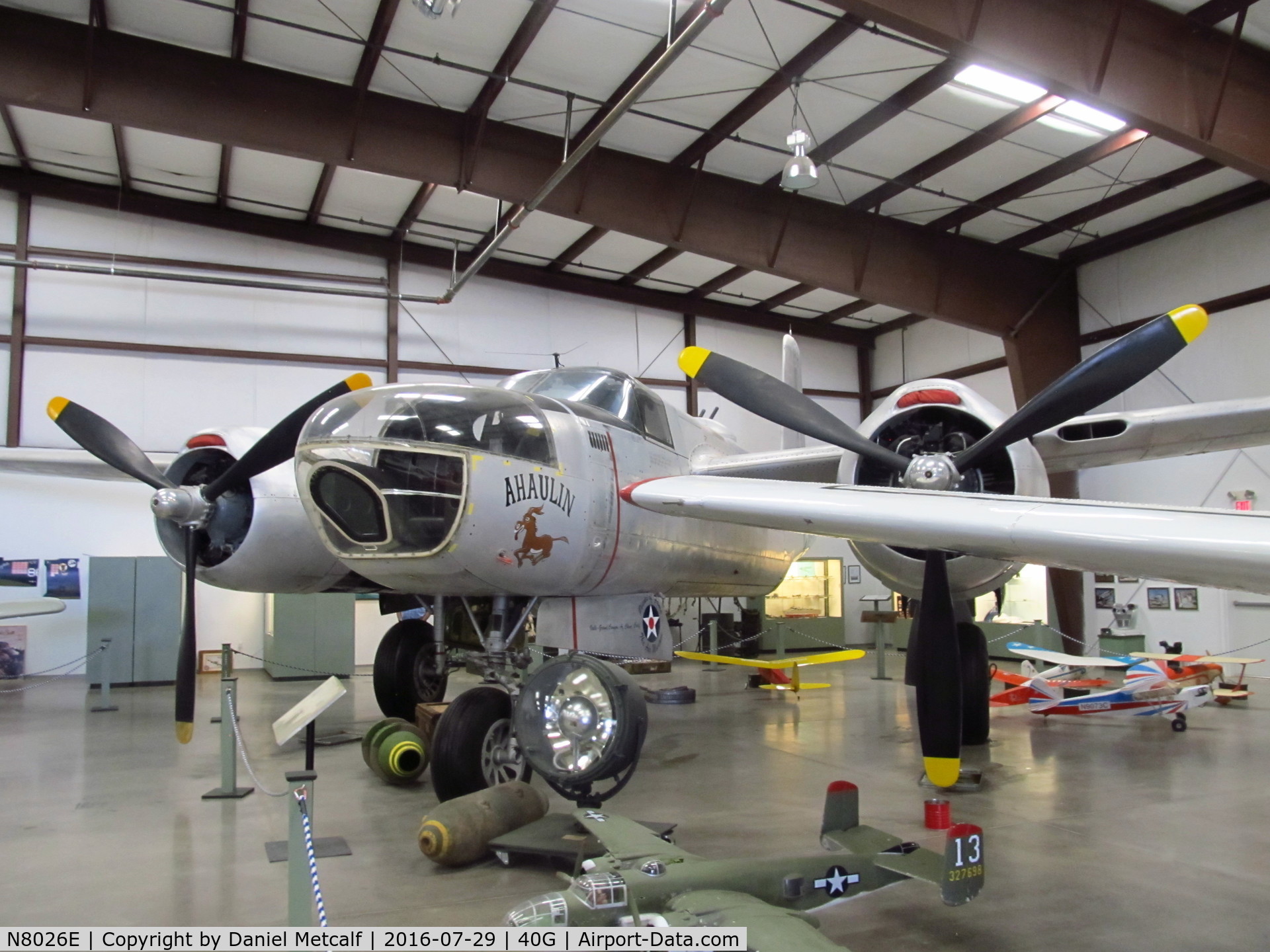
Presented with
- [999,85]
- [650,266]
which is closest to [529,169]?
[650,266]

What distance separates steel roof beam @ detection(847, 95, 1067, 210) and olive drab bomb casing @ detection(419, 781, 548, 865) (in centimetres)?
1102

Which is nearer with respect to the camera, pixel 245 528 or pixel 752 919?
pixel 752 919

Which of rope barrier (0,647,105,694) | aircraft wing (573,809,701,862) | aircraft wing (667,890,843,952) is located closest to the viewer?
aircraft wing (667,890,843,952)

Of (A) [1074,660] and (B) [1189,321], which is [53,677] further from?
(B) [1189,321]

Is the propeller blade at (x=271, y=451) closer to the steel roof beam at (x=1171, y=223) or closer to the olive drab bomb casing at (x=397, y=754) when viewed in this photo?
the olive drab bomb casing at (x=397, y=754)

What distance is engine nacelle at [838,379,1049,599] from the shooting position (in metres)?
6.84

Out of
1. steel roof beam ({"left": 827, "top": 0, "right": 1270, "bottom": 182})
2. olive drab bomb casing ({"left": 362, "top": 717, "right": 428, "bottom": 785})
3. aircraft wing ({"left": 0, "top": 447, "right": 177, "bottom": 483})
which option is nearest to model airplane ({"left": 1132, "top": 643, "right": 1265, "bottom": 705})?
steel roof beam ({"left": 827, "top": 0, "right": 1270, "bottom": 182})

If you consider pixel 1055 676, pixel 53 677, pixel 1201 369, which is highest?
pixel 1201 369

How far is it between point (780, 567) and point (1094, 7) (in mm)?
7127

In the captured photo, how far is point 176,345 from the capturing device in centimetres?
1714

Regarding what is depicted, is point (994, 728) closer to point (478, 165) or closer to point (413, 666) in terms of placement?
point (413, 666)

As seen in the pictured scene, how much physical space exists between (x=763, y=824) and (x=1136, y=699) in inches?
264

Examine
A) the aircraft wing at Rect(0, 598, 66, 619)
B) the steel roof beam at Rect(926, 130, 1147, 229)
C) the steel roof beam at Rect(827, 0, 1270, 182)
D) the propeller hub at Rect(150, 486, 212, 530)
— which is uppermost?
the steel roof beam at Rect(926, 130, 1147, 229)

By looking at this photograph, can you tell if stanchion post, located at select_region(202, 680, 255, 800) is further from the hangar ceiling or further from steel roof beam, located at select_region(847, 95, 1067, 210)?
steel roof beam, located at select_region(847, 95, 1067, 210)
